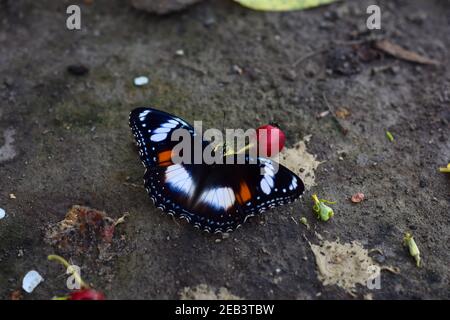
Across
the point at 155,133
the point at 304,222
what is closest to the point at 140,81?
the point at 155,133

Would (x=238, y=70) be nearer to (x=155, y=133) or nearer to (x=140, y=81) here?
(x=140, y=81)

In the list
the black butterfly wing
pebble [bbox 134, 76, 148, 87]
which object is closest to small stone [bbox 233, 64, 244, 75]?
pebble [bbox 134, 76, 148, 87]

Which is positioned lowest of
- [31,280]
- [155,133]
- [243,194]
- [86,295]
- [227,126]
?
[31,280]

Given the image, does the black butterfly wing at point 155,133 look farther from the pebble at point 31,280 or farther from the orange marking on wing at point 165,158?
the pebble at point 31,280

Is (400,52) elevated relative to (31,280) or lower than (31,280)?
elevated

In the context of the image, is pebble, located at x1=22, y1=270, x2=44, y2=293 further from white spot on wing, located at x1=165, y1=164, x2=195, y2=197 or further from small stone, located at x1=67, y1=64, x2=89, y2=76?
small stone, located at x1=67, y1=64, x2=89, y2=76

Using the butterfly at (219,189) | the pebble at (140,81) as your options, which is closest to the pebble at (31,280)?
the butterfly at (219,189)
